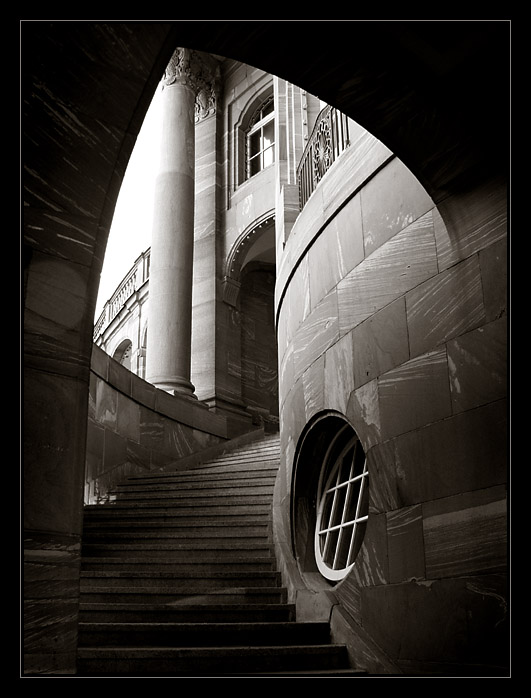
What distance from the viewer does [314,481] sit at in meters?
7.99

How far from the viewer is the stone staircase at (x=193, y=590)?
18.6 ft

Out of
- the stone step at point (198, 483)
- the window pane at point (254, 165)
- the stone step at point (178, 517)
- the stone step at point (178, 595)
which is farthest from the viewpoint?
the window pane at point (254, 165)

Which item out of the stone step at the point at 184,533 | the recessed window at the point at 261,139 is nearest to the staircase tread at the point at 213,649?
the stone step at the point at 184,533

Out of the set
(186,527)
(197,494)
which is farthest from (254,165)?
(186,527)

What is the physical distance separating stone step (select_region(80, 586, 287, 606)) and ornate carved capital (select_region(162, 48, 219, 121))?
44.7ft

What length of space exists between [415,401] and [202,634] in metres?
2.43

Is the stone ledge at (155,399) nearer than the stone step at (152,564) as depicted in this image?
No

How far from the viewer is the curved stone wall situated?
16.4 ft

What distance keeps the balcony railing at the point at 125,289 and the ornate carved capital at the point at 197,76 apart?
4.04 m

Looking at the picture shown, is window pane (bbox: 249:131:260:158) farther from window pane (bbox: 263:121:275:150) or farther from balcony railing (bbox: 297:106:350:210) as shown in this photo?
balcony railing (bbox: 297:106:350:210)

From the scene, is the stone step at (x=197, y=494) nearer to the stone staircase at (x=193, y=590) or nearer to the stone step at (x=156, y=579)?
the stone staircase at (x=193, y=590)

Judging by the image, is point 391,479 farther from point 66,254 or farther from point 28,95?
point 28,95

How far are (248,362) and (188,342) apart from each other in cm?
283

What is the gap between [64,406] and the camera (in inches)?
130
